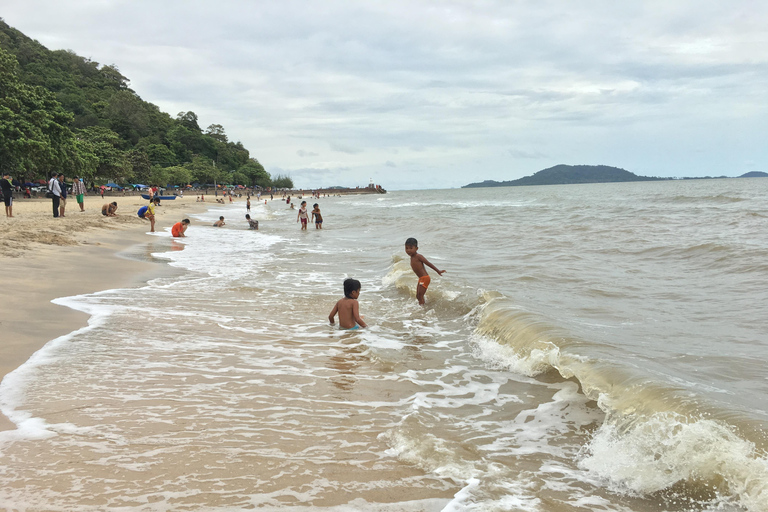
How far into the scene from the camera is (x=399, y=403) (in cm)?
450

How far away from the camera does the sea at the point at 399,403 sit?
302 cm

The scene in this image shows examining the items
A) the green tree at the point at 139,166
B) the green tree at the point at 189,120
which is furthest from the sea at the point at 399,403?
the green tree at the point at 189,120

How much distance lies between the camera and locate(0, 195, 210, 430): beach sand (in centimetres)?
538

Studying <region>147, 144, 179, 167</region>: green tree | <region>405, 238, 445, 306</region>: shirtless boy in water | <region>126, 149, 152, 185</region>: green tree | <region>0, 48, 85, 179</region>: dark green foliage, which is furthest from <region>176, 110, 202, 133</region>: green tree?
<region>405, 238, 445, 306</region>: shirtless boy in water

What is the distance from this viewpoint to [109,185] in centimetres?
6331

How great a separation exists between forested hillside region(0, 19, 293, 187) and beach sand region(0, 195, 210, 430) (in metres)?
19.6

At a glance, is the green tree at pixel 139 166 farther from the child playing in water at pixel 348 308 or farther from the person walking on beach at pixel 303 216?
the child playing in water at pixel 348 308

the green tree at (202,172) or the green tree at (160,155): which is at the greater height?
the green tree at (160,155)

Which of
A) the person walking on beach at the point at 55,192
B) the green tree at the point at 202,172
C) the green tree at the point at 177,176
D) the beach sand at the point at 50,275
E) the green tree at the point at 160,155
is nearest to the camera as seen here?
the beach sand at the point at 50,275

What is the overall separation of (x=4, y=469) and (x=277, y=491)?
1.57m

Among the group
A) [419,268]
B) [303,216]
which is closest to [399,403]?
[419,268]

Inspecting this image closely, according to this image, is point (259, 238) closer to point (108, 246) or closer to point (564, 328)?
point (108, 246)

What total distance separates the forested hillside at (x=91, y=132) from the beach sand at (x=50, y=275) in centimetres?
1957

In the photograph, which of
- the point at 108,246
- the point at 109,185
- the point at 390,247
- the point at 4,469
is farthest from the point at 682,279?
the point at 109,185
